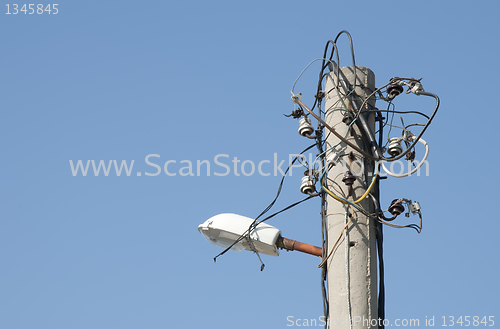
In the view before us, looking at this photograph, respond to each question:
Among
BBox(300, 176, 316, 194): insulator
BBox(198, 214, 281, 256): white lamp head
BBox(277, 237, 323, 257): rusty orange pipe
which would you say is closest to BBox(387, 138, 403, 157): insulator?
BBox(300, 176, 316, 194): insulator

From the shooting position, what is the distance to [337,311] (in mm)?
6160

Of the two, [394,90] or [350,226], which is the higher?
[394,90]

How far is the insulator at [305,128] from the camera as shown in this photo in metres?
7.12

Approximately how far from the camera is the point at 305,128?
712 cm

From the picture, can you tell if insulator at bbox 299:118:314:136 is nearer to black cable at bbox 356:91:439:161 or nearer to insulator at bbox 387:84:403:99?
black cable at bbox 356:91:439:161

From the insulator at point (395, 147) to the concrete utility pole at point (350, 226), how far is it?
239 mm

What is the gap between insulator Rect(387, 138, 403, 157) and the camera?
21.8 feet

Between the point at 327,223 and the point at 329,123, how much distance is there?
3.50 feet

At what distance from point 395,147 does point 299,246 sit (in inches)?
55.1

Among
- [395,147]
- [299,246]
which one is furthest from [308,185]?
[395,147]

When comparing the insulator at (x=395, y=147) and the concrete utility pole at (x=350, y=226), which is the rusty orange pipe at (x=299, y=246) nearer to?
the concrete utility pole at (x=350, y=226)

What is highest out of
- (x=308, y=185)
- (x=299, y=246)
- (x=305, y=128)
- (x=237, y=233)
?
(x=305, y=128)

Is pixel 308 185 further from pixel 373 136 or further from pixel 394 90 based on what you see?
pixel 394 90

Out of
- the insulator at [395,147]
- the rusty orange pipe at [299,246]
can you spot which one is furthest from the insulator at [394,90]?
the rusty orange pipe at [299,246]
